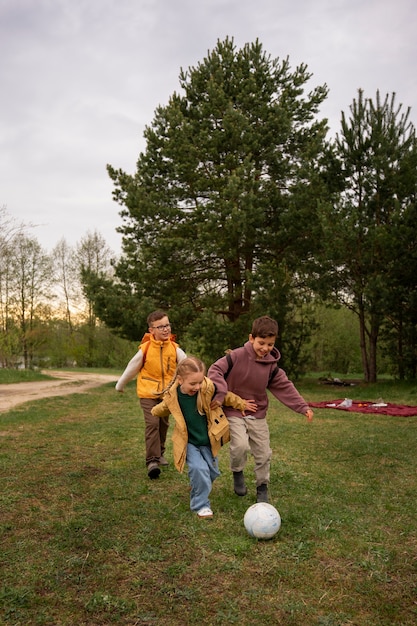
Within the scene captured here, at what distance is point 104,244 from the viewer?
1451 inches

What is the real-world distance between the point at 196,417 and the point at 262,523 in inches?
47.5

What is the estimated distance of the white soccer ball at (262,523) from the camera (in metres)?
3.77

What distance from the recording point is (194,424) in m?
4.68

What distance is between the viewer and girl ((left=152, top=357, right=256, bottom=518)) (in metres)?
4.59

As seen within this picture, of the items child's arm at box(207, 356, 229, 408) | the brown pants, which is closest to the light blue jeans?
child's arm at box(207, 356, 229, 408)

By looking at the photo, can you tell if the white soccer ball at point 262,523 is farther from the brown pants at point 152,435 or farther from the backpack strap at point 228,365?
the brown pants at point 152,435

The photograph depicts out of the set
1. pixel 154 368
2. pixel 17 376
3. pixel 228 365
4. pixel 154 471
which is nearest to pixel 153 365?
pixel 154 368

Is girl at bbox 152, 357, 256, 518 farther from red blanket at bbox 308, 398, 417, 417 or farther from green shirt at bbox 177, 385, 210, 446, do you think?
red blanket at bbox 308, 398, 417, 417

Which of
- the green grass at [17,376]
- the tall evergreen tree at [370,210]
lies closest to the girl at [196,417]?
the tall evergreen tree at [370,210]

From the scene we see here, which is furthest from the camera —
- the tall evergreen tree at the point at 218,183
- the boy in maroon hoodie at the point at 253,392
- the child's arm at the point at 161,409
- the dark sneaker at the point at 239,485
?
the tall evergreen tree at the point at 218,183

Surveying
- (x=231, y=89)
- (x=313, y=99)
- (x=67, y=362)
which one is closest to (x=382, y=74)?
(x=313, y=99)

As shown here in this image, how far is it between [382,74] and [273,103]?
15.1 ft

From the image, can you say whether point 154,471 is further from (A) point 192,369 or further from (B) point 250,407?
(A) point 192,369

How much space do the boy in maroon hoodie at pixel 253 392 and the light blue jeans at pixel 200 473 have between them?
25 centimetres
